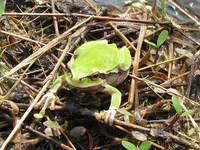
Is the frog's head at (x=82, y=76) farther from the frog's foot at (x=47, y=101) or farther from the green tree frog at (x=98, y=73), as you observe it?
the frog's foot at (x=47, y=101)

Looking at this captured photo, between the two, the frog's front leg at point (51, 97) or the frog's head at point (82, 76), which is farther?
the frog's front leg at point (51, 97)

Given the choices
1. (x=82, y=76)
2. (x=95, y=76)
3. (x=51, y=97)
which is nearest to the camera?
(x=82, y=76)

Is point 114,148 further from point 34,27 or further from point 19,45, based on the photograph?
point 34,27

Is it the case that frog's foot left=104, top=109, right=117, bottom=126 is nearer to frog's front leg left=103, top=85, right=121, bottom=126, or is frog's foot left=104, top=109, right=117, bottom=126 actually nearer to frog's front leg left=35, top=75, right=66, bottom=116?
frog's front leg left=103, top=85, right=121, bottom=126

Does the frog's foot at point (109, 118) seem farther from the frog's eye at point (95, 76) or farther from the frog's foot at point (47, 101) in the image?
the frog's foot at point (47, 101)

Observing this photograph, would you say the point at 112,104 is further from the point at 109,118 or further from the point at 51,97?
the point at 51,97

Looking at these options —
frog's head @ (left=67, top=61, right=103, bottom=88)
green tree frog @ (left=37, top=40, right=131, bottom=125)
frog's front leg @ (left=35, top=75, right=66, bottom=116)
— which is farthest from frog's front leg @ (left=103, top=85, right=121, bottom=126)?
frog's front leg @ (left=35, top=75, right=66, bottom=116)

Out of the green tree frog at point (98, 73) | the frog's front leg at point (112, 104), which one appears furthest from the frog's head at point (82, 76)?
the frog's front leg at point (112, 104)

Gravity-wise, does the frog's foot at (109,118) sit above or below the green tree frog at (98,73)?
below

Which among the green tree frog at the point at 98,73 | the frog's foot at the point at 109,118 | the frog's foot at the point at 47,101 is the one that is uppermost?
the green tree frog at the point at 98,73

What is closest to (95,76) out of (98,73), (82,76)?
(98,73)
